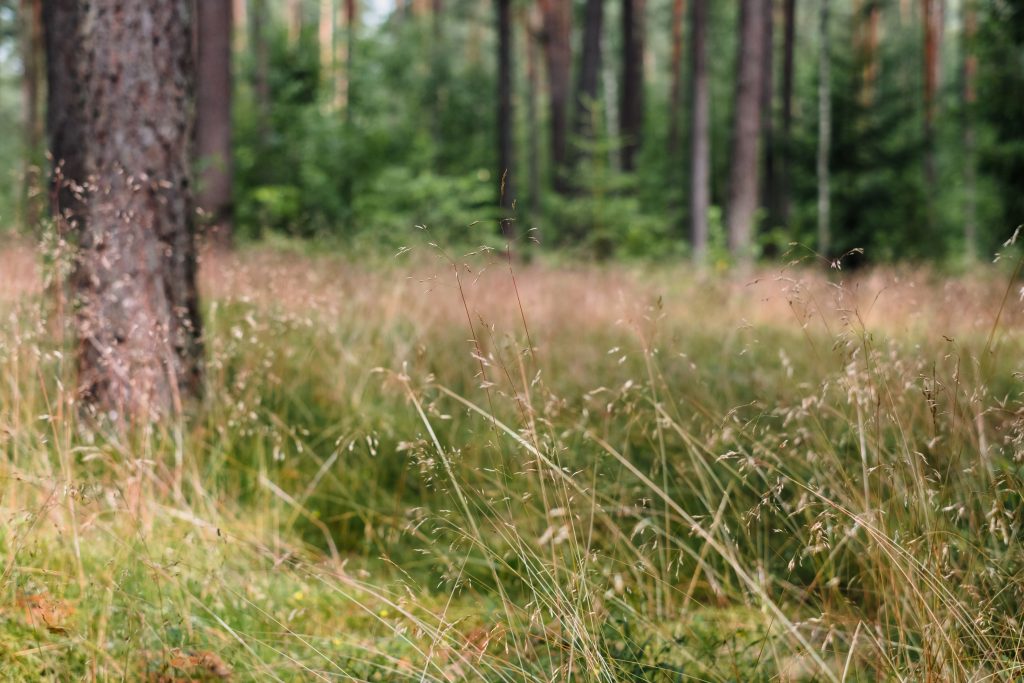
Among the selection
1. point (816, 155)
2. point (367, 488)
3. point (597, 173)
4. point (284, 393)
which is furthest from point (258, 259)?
point (816, 155)

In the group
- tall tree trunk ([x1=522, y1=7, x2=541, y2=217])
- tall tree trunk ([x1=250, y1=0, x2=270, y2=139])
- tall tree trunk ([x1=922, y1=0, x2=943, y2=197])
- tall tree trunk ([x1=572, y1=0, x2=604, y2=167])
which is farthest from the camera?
tall tree trunk ([x1=522, y1=7, x2=541, y2=217])

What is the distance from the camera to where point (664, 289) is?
8453 millimetres

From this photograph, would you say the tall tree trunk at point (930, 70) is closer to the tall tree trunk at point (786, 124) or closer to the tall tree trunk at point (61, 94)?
the tall tree trunk at point (786, 124)

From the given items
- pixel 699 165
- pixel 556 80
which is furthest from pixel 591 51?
pixel 699 165

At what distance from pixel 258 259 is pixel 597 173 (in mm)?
7128

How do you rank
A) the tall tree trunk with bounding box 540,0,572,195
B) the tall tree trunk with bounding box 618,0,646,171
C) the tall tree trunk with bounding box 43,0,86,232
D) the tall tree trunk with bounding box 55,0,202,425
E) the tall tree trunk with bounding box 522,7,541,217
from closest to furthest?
the tall tree trunk with bounding box 55,0,202,425 → the tall tree trunk with bounding box 43,0,86,232 → the tall tree trunk with bounding box 618,0,646,171 → the tall tree trunk with bounding box 540,0,572,195 → the tall tree trunk with bounding box 522,7,541,217

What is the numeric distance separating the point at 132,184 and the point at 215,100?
29.0 feet

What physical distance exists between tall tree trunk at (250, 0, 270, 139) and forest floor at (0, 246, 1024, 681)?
38.8 ft

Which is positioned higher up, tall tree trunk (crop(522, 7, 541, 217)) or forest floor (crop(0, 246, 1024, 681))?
tall tree trunk (crop(522, 7, 541, 217))

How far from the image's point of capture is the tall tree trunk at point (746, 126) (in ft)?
36.4

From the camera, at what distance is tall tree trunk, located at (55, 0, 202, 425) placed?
3184 mm

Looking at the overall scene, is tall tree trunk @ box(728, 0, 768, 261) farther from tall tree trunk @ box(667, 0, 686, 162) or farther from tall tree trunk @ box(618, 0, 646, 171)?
tall tree trunk @ box(667, 0, 686, 162)

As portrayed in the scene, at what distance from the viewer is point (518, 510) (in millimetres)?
2961

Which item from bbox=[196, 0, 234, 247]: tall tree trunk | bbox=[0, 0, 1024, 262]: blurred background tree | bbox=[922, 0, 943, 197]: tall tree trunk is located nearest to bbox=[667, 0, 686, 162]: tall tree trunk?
bbox=[0, 0, 1024, 262]: blurred background tree
